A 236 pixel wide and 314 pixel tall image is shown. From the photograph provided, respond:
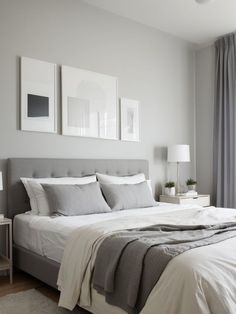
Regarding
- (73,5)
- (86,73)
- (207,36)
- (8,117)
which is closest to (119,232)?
(8,117)

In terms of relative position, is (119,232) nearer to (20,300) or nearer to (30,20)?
(20,300)

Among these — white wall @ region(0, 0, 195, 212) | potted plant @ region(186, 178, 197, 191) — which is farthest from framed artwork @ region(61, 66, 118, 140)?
potted plant @ region(186, 178, 197, 191)

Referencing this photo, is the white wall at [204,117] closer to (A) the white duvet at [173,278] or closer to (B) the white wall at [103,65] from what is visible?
(B) the white wall at [103,65]

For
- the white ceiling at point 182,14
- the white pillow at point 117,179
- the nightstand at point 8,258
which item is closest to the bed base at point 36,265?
the nightstand at point 8,258

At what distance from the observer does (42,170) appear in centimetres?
366

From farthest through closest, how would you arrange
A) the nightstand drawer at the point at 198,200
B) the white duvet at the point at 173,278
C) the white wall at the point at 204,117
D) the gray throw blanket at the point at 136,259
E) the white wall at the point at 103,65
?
the white wall at the point at 204,117
the nightstand drawer at the point at 198,200
the white wall at the point at 103,65
the gray throw blanket at the point at 136,259
the white duvet at the point at 173,278

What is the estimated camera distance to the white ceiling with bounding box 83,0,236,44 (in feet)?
13.8

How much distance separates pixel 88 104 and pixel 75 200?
1422 mm

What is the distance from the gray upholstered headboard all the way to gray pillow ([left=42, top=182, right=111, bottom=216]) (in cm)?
32

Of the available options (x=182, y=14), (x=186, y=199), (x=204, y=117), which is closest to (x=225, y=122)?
(x=204, y=117)

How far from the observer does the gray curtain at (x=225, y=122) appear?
506cm

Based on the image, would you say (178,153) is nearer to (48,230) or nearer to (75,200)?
(75,200)

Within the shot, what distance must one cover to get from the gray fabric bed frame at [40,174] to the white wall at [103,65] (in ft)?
0.46

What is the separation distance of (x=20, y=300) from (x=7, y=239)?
0.82 metres
